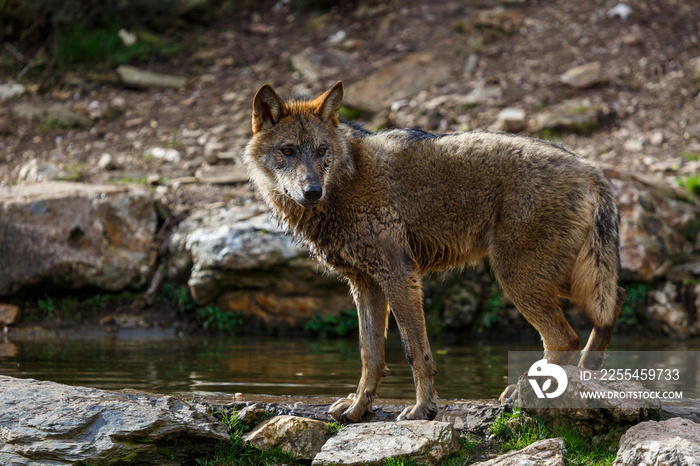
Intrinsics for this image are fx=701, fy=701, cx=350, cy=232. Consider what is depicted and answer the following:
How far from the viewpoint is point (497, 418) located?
4.93m

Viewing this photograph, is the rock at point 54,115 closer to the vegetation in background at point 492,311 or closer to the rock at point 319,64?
→ the rock at point 319,64

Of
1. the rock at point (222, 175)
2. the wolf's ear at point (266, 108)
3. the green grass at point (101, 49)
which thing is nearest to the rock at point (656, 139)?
the rock at point (222, 175)

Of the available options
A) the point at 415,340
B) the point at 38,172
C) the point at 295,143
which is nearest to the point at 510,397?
the point at 415,340

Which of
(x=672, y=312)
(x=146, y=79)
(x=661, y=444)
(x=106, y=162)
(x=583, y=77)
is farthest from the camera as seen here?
(x=146, y=79)

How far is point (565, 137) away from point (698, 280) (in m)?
4.29

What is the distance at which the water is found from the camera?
6.56 m

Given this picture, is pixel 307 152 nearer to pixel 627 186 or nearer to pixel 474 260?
pixel 474 260

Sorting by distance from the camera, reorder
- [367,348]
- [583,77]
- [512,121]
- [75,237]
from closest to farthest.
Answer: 1. [367,348]
2. [75,237]
3. [512,121]
4. [583,77]

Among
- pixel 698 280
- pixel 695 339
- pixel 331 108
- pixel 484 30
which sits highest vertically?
pixel 484 30

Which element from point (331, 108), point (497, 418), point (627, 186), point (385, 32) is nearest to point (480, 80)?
point (385, 32)

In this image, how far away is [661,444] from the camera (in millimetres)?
3951

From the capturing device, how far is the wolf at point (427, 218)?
515cm

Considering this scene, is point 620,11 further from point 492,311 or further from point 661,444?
point 661,444

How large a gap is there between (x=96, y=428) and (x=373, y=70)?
40.4ft
